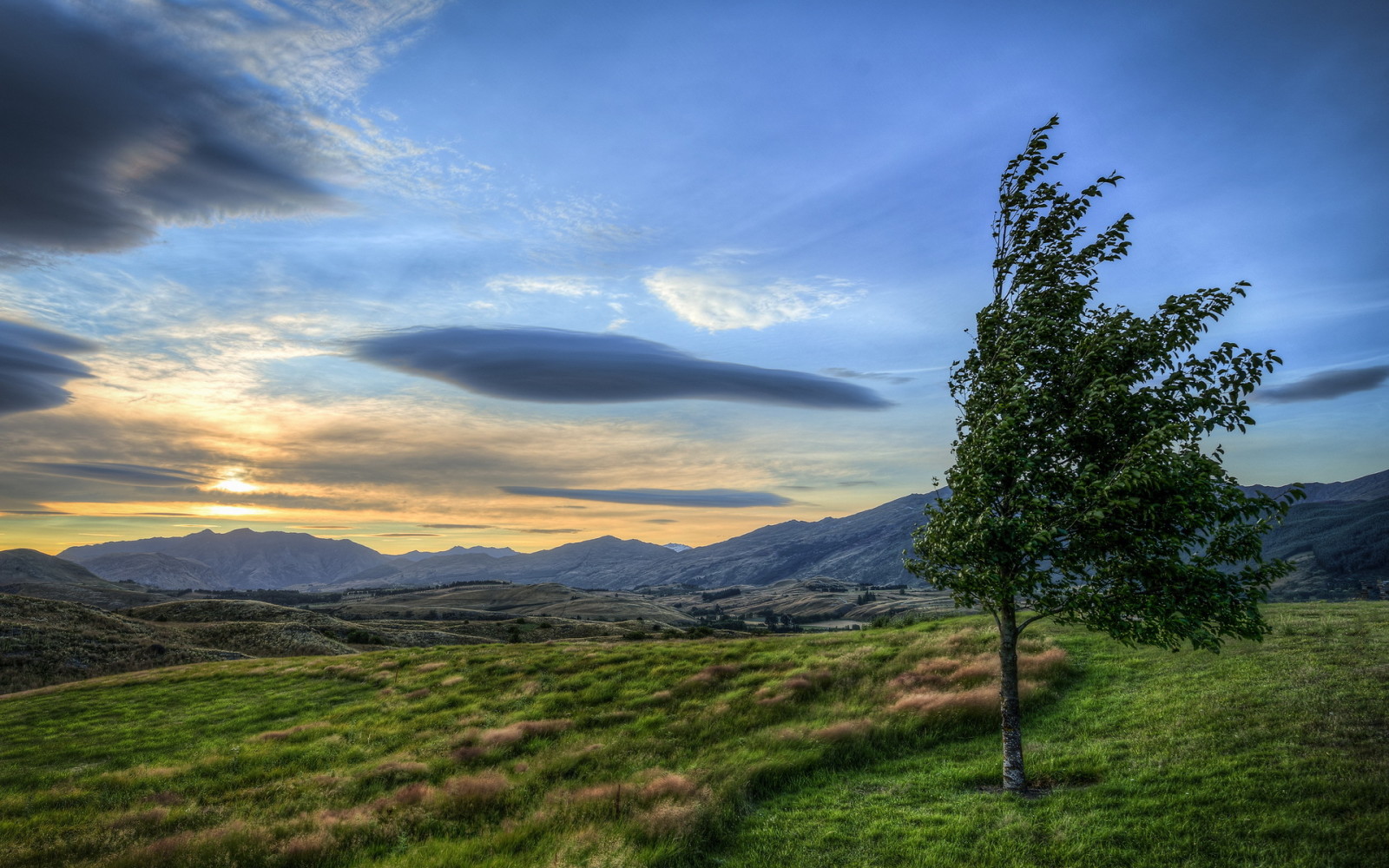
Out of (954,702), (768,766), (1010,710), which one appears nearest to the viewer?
(1010,710)

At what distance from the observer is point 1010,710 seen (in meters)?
15.1

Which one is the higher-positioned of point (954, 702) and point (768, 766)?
point (954, 702)

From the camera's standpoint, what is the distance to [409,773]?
19.8m

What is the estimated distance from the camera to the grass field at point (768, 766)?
1218 cm

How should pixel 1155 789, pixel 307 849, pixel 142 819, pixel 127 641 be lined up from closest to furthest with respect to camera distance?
1. pixel 1155 789
2. pixel 307 849
3. pixel 142 819
4. pixel 127 641

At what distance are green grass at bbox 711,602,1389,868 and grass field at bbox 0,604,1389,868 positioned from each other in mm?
69

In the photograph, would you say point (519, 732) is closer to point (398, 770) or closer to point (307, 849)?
point (398, 770)

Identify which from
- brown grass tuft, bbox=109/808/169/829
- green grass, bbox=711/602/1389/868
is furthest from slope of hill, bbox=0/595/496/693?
green grass, bbox=711/602/1389/868

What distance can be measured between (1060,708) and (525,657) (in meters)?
31.0

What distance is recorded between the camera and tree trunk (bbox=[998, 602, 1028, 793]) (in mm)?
14719

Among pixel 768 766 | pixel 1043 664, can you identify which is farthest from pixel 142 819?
pixel 1043 664

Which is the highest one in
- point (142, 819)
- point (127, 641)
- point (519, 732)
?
point (142, 819)

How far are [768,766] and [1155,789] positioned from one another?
9.46 m

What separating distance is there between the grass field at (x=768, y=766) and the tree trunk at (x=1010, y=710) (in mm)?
894
